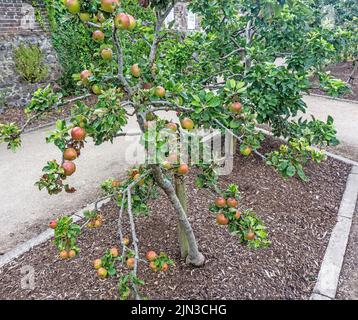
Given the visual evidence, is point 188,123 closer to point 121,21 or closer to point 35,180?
point 121,21

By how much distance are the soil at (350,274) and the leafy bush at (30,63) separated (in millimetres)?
7096

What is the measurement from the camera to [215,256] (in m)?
2.79

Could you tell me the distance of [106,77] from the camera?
177 cm


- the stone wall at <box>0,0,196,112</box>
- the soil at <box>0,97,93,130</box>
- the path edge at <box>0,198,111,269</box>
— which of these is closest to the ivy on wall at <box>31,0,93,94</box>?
the stone wall at <box>0,0,196,112</box>

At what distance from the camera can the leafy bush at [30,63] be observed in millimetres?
7156

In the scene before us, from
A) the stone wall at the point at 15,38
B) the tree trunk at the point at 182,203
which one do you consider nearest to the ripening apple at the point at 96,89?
the tree trunk at the point at 182,203

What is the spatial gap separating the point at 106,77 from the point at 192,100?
1.60 ft

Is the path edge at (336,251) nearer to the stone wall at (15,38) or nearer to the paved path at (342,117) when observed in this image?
the paved path at (342,117)

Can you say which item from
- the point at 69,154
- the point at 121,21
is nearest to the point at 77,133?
the point at 69,154
